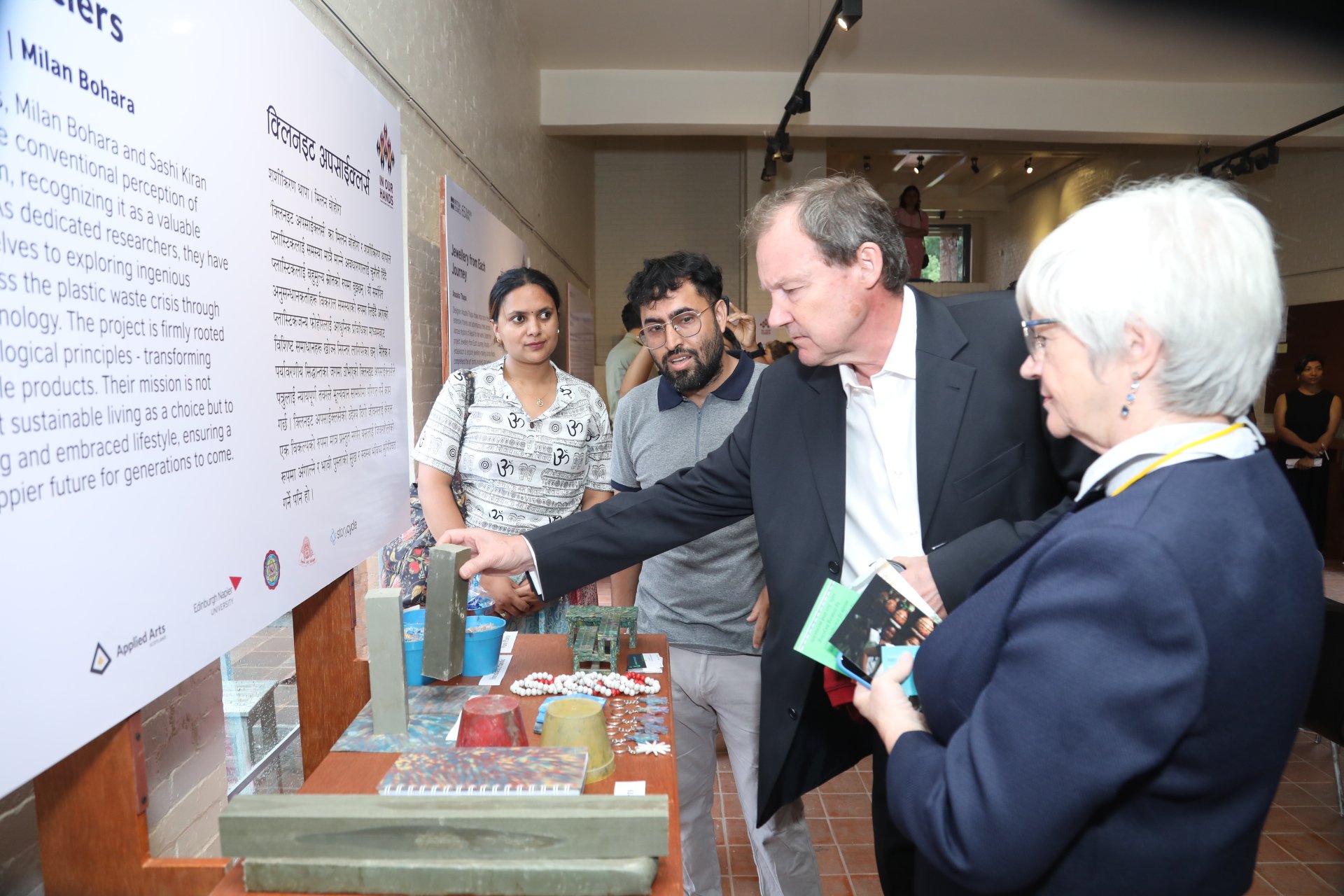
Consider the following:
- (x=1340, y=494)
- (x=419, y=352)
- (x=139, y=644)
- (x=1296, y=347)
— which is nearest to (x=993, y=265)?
(x=1296, y=347)

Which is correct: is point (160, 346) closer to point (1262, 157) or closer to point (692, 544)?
point (692, 544)

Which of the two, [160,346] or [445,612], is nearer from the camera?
[160,346]

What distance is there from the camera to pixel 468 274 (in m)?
4.20

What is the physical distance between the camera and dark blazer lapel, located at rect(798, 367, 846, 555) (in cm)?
191

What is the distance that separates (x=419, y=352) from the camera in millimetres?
3664

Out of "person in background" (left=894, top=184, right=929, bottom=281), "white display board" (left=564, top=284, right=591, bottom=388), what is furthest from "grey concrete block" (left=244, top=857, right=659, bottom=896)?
"person in background" (left=894, top=184, right=929, bottom=281)

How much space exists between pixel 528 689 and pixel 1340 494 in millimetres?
9529

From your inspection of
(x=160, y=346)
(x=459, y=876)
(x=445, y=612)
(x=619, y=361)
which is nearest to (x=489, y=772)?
(x=459, y=876)

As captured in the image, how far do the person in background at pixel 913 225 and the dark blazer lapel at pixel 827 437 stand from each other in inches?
270

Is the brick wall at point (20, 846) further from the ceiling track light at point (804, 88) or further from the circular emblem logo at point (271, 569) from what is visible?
the ceiling track light at point (804, 88)

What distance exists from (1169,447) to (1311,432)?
9.16 metres

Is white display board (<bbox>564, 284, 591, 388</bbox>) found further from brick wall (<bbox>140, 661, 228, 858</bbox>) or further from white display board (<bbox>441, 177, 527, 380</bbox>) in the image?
brick wall (<bbox>140, 661, 228, 858</bbox>)

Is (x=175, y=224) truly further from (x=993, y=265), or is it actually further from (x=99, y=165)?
(x=993, y=265)

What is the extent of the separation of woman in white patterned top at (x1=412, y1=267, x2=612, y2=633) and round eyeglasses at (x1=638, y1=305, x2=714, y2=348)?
0.40 meters
